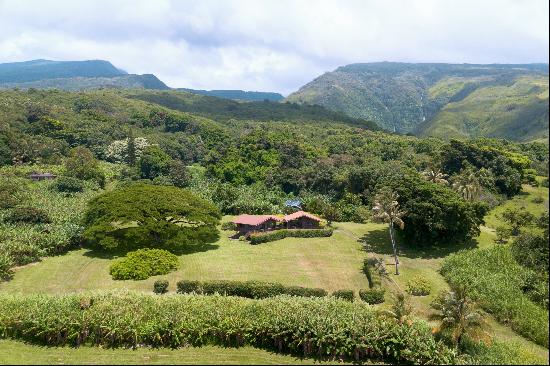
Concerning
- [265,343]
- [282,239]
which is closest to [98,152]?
[282,239]

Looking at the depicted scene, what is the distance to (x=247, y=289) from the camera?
38.0m

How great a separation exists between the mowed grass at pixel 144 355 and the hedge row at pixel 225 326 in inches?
24.6

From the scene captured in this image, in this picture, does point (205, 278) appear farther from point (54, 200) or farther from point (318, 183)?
point (318, 183)

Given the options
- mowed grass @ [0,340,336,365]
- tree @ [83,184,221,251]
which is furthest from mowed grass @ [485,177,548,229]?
mowed grass @ [0,340,336,365]

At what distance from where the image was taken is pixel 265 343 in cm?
2964

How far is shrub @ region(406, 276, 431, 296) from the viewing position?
38438mm

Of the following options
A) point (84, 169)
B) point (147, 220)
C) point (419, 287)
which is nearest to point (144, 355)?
point (147, 220)

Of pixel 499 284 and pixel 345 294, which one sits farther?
pixel 345 294

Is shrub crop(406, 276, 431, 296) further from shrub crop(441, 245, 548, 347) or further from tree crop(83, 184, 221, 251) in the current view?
tree crop(83, 184, 221, 251)

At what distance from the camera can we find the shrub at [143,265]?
139 ft

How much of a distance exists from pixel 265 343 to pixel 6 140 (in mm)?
86749

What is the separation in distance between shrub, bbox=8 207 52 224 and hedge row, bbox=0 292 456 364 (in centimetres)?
2493

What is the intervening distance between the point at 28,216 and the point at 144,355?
35146mm

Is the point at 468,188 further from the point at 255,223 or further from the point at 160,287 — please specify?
the point at 160,287
